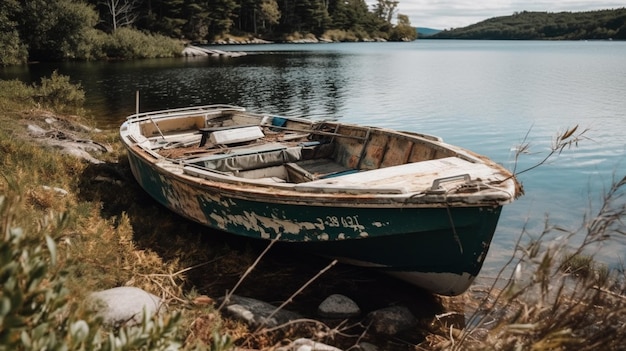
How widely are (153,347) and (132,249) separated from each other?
478 centimetres

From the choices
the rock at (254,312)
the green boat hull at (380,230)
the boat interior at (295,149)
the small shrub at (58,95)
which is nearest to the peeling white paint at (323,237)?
the green boat hull at (380,230)

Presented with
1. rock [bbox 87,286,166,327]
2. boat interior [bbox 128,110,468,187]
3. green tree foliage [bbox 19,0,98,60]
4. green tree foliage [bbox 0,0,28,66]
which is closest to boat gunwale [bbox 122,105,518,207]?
boat interior [bbox 128,110,468,187]

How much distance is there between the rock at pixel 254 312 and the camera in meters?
5.56

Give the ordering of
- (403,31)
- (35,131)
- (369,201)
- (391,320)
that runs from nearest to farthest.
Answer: (369,201), (391,320), (35,131), (403,31)

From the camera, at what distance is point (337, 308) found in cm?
611

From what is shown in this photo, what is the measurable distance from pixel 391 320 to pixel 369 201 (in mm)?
1580

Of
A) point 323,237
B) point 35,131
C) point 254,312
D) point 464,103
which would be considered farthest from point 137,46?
point 254,312

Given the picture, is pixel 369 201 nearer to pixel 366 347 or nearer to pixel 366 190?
pixel 366 190

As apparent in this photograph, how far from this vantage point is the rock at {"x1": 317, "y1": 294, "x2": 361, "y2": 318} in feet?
19.9

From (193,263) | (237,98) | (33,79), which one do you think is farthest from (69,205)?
(33,79)

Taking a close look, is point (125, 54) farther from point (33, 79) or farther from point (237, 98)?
point (237, 98)

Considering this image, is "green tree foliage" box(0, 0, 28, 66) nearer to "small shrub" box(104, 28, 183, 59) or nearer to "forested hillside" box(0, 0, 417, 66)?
"forested hillside" box(0, 0, 417, 66)

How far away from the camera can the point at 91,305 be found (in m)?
3.58

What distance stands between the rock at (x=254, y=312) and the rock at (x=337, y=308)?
345mm
